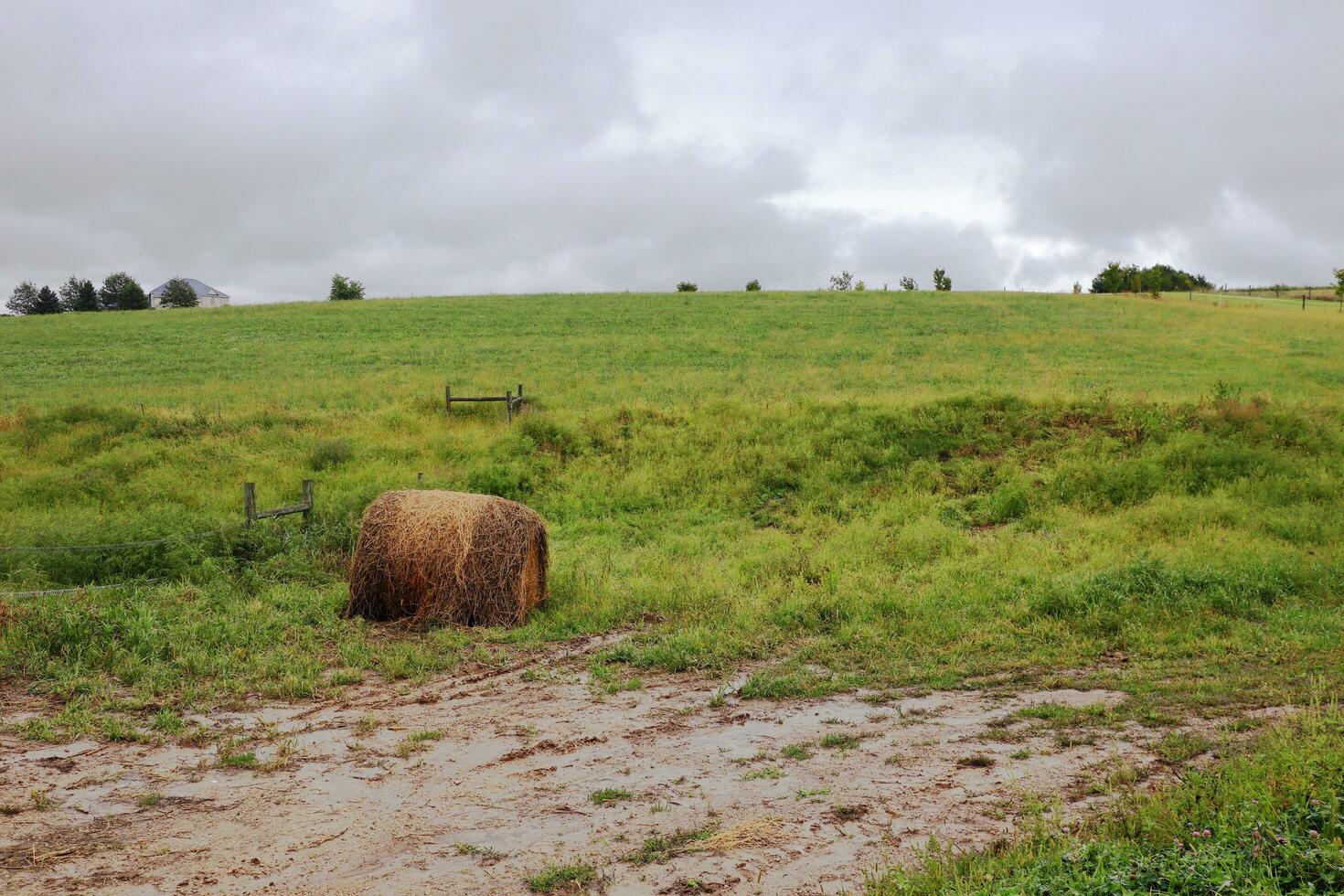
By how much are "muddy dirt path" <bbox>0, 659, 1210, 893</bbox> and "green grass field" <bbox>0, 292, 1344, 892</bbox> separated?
2.62ft

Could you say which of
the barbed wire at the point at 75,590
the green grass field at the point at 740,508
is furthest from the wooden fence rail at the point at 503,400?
the barbed wire at the point at 75,590

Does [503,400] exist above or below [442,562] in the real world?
above

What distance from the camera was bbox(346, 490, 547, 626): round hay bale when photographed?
37.8ft

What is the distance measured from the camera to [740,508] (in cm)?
1825

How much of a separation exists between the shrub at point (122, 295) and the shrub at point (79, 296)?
4.65ft

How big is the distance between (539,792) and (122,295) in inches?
3753

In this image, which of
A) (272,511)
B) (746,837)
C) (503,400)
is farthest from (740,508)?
(746,837)

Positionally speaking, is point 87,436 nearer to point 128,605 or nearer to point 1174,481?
point 128,605

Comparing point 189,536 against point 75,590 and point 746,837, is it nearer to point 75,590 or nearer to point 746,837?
point 75,590

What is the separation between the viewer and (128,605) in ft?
35.9

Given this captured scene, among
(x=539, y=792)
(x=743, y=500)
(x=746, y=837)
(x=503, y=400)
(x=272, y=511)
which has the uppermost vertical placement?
(x=503, y=400)

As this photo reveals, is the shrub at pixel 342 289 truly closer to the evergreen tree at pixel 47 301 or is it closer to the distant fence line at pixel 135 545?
the evergreen tree at pixel 47 301

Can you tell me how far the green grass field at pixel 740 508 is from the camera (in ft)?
31.8

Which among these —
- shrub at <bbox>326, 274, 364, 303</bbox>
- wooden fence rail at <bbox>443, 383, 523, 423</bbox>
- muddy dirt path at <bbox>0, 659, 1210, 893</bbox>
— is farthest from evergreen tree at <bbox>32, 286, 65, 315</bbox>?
muddy dirt path at <bbox>0, 659, 1210, 893</bbox>
